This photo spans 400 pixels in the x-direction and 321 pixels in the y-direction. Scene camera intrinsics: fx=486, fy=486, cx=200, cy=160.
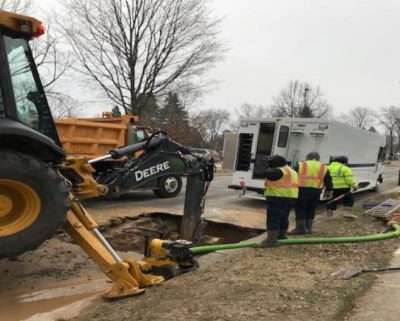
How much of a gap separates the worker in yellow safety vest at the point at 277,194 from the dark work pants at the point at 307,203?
1.30m

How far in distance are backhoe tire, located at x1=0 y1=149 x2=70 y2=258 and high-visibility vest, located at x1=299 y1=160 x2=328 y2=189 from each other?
548 cm

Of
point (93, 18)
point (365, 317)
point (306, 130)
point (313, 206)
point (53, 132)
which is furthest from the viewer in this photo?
point (93, 18)

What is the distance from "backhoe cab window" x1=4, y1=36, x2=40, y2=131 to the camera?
495 centimetres

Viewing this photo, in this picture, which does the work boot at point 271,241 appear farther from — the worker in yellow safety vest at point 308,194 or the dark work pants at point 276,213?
the worker in yellow safety vest at point 308,194

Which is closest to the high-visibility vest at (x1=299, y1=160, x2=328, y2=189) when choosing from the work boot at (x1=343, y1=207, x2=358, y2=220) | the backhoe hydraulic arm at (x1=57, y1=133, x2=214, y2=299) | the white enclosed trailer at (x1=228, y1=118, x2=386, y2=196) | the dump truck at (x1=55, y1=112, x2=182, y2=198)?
the work boot at (x1=343, y1=207, x2=358, y2=220)

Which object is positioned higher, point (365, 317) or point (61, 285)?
point (365, 317)

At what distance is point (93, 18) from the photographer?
21016mm

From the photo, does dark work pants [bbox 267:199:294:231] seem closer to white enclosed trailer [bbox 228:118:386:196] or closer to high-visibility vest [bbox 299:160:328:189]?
high-visibility vest [bbox 299:160:328:189]

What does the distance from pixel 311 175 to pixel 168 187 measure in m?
5.71

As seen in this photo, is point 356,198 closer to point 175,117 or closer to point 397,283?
point 397,283

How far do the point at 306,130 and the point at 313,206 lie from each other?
440 centimetres

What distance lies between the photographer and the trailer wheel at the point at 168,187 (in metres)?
13.9

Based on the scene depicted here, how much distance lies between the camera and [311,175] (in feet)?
30.6

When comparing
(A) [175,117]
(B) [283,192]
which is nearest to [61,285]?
(B) [283,192]
